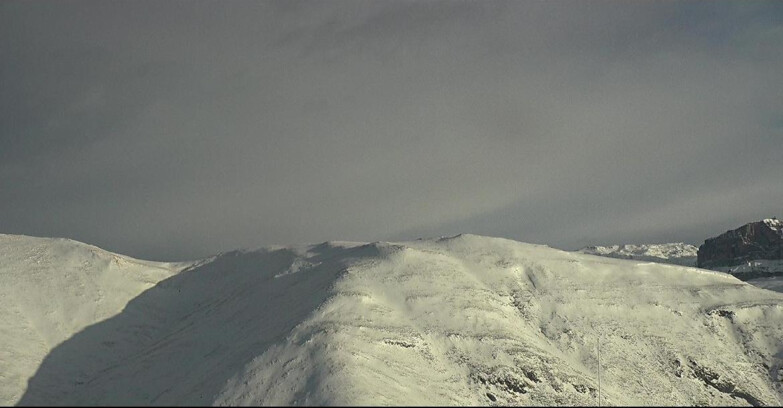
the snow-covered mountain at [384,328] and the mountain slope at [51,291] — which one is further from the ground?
the mountain slope at [51,291]

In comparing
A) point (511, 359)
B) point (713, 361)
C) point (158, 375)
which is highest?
point (158, 375)

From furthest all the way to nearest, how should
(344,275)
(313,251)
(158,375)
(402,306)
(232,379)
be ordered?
(313,251) < (344,275) < (402,306) < (158,375) < (232,379)

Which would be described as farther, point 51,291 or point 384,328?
point 51,291

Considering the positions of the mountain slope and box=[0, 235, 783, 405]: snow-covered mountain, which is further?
the mountain slope

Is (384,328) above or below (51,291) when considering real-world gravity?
below

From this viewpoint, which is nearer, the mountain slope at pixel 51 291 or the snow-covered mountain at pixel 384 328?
the snow-covered mountain at pixel 384 328

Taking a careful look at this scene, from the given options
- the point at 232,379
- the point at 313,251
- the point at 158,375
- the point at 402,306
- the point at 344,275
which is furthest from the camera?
the point at 313,251

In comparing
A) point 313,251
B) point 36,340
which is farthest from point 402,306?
point 36,340

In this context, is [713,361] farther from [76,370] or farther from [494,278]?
[76,370]
